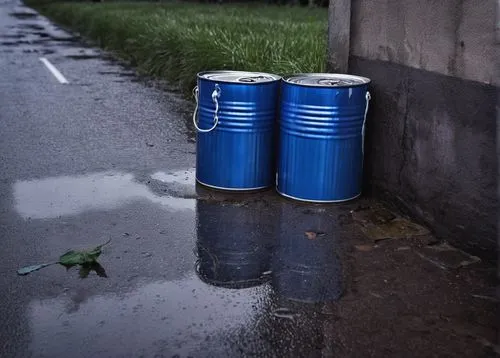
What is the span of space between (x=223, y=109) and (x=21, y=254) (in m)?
1.90

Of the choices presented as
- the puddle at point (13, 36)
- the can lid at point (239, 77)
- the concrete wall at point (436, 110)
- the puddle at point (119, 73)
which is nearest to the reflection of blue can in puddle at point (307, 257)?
the concrete wall at point (436, 110)

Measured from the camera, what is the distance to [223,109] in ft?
18.0

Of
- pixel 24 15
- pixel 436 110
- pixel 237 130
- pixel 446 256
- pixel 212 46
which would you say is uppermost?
pixel 436 110

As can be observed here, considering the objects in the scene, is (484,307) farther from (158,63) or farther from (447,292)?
(158,63)

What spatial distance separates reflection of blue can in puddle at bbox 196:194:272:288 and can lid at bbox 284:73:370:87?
3.50 ft

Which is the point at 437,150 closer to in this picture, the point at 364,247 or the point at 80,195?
the point at 364,247

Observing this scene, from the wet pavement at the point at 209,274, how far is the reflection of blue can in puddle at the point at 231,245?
1 centimetres

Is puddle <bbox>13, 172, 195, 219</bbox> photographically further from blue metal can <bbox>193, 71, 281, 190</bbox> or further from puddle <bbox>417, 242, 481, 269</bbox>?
puddle <bbox>417, 242, 481, 269</bbox>

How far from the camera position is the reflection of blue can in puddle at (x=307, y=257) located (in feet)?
13.1

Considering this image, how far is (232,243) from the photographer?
4688mm

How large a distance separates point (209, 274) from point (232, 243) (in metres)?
0.52

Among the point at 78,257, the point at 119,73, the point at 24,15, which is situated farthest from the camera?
the point at 24,15

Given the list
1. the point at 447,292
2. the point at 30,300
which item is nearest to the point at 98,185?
the point at 30,300

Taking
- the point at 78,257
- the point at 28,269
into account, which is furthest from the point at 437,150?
the point at 28,269
